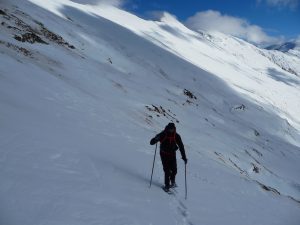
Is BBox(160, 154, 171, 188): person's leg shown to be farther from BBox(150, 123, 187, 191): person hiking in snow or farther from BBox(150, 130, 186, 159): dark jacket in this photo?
BBox(150, 130, 186, 159): dark jacket

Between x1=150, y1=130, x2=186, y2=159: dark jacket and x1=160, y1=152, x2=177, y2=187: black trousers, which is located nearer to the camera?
x1=150, y1=130, x2=186, y2=159: dark jacket

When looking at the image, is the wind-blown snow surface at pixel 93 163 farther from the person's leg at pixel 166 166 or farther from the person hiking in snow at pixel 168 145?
the person hiking in snow at pixel 168 145

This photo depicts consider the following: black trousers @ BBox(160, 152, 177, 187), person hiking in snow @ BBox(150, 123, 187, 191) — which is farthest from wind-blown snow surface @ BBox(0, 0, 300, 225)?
person hiking in snow @ BBox(150, 123, 187, 191)

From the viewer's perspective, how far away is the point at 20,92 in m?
18.6

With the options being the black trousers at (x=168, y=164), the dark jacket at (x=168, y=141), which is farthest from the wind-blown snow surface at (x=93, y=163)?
the dark jacket at (x=168, y=141)

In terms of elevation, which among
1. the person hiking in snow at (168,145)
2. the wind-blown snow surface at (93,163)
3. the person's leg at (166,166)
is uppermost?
the person hiking in snow at (168,145)

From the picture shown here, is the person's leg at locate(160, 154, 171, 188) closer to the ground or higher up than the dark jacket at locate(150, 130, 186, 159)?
closer to the ground

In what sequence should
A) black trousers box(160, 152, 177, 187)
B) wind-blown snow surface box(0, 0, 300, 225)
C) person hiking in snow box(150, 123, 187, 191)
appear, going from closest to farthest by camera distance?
wind-blown snow surface box(0, 0, 300, 225), person hiking in snow box(150, 123, 187, 191), black trousers box(160, 152, 177, 187)

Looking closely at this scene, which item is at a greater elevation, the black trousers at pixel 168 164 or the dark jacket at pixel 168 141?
the dark jacket at pixel 168 141

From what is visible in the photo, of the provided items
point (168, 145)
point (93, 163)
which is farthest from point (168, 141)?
point (93, 163)

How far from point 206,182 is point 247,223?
4189 millimetres

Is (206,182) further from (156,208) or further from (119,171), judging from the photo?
(156,208)

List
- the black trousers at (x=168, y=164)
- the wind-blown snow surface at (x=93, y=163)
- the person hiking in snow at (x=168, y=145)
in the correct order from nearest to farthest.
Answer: the wind-blown snow surface at (x=93, y=163) → the person hiking in snow at (x=168, y=145) → the black trousers at (x=168, y=164)

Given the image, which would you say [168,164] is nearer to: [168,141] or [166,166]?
[166,166]
